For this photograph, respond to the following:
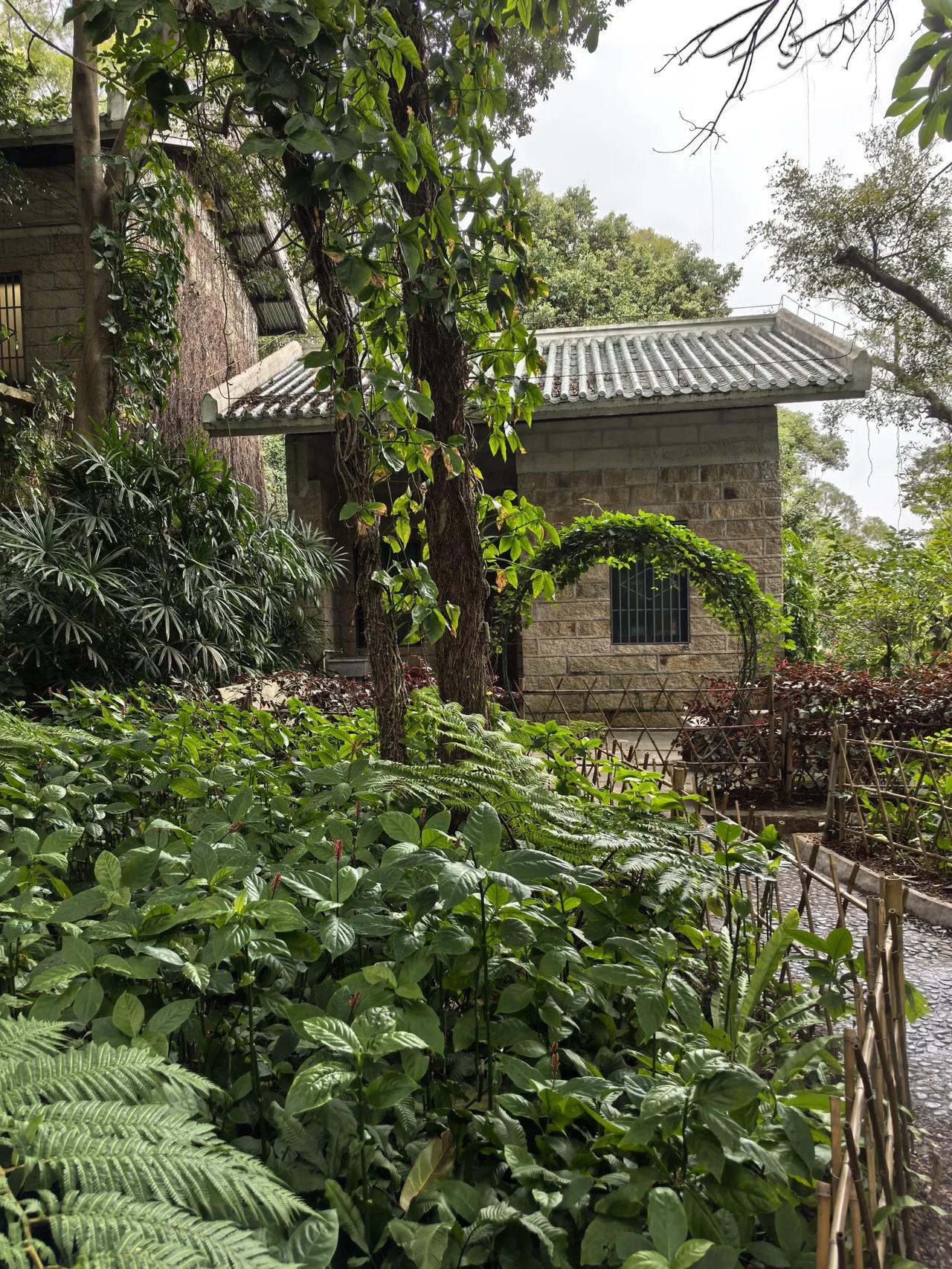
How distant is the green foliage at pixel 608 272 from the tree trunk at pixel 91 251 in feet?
52.3

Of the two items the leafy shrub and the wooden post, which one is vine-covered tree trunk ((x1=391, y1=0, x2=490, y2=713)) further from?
the wooden post

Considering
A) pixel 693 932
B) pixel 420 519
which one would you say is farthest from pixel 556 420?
pixel 693 932

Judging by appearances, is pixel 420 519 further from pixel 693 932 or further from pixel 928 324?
pixel 928 324

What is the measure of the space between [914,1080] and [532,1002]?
170cm

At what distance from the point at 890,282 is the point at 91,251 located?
13.6 m

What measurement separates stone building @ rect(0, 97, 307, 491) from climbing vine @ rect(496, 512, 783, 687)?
590cm

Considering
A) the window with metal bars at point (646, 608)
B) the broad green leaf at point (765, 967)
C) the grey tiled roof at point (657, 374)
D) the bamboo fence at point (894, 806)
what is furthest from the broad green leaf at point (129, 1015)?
the window with metal bars at point (646, 608)

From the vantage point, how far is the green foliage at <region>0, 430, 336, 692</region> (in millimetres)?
7145

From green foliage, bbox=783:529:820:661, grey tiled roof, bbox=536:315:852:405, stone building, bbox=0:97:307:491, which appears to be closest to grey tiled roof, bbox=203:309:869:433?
grey tiled roof, bbox=536:315:852:405

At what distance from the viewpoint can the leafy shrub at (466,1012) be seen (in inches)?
47.8

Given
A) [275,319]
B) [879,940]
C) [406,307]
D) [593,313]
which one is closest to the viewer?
[879,940]

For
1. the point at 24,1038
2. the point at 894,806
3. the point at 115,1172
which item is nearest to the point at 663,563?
the point at 894,806

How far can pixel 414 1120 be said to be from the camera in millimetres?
1415

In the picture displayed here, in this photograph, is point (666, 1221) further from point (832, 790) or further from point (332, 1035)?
point (832, 790)
